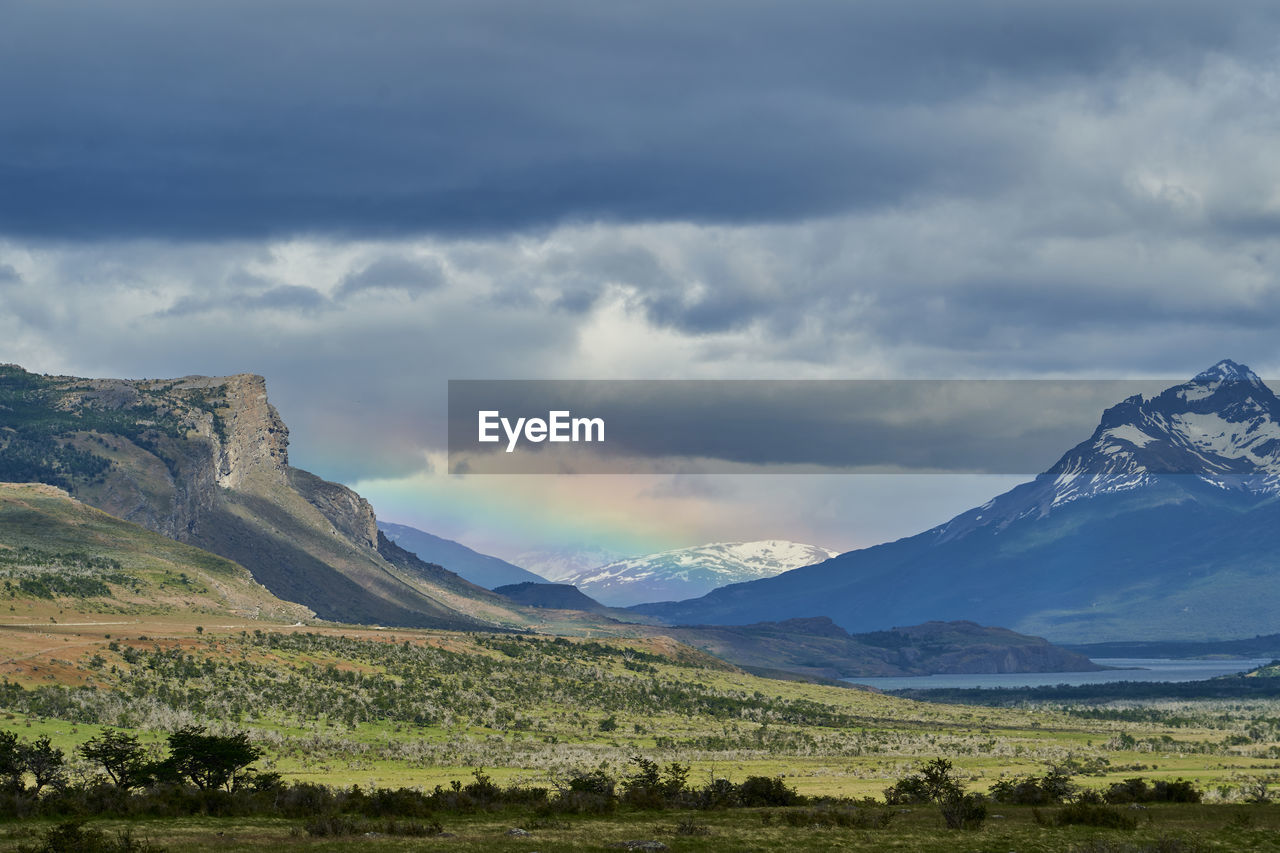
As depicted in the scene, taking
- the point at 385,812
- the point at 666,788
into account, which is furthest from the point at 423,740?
the point at 385,812

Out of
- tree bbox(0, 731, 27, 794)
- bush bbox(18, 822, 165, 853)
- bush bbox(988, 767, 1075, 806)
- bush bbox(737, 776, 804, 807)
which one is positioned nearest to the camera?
bush bbox(18, 822, 165, 853)

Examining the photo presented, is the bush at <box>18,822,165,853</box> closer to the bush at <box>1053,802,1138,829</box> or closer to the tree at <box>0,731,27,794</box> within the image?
the tree at <box>0,731,27,794</box>

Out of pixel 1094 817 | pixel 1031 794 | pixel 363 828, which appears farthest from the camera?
pixel 1031 794

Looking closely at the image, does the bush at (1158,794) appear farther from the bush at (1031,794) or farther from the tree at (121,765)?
the tree at (121,765)

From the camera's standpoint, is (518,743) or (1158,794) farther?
(518,743)

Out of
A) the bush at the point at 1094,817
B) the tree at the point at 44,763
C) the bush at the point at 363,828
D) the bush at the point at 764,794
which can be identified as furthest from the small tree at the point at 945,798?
the tree at the point at 44,763

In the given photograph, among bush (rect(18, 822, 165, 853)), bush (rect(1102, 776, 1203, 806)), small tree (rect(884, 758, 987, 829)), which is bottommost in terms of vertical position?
bush (rect(1102, 776, 1203, 806))

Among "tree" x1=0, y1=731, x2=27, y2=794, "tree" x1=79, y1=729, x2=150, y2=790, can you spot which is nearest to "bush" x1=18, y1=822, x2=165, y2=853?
"tree" x1=0, y1=731, x2=27, y2=794

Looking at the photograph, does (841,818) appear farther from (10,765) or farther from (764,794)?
(10,765)

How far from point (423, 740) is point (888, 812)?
73.9 m

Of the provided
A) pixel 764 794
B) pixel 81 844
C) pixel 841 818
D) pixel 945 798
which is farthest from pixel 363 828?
pixel 945 798

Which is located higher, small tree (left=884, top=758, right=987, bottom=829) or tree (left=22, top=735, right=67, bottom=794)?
tree (left=22, top=735, right=67, bottom=794)

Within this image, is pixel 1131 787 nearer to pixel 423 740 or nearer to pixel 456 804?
pixel 456 804

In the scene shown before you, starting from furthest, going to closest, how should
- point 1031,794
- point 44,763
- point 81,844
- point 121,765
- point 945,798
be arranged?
point 121,765 → point 1031,794 → point 945,798 → point 44,763 → point 81,844
